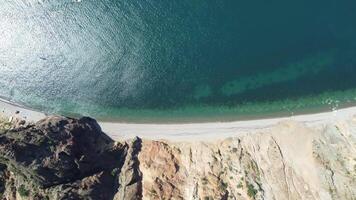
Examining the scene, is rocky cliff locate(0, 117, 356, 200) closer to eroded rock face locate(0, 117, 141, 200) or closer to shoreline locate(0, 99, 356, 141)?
eroded rock face locate(0, 117, 141, 200)

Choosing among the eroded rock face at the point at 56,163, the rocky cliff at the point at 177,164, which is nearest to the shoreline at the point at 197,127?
the rocky cliff at the point at 177,164

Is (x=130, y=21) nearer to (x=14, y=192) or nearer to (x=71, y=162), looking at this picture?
(x=71, y=162)

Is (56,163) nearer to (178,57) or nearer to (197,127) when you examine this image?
(197,127)

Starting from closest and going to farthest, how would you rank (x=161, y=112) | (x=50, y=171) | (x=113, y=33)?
(x=50, y=171) < (x=161, y=112) < (x=113, y=33)

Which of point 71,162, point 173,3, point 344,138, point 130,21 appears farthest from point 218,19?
point 71,162

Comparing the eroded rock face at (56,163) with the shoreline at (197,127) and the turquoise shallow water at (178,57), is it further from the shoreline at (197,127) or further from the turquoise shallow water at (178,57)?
the turquoise shallow water at (178,57)

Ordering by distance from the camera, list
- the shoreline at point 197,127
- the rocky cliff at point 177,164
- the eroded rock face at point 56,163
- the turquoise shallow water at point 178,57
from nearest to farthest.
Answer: the eroded rock face at point 56,163
the rocky cliff at point 177,164
the shoreline at point 197,127
the turquoise shallow water at point 178,57
